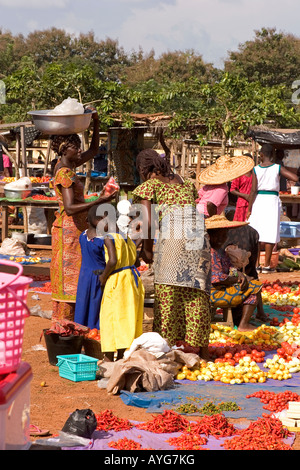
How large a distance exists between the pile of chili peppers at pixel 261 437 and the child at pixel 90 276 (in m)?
2.18

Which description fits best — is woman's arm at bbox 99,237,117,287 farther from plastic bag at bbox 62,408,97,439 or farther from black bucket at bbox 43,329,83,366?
plastic bag at bbox 62,408,97,439

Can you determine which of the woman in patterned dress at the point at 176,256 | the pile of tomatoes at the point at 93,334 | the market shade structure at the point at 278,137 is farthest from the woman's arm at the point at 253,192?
the market shade structure at the point at 278,137

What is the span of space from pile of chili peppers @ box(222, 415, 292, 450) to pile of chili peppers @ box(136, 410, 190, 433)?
38 centimetres

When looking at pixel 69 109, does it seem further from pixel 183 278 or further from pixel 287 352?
pixel 287 352

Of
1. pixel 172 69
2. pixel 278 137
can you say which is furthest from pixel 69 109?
pixel 172 69

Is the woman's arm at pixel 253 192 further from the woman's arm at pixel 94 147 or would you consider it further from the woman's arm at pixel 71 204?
the woman's arm at pixel 71 204

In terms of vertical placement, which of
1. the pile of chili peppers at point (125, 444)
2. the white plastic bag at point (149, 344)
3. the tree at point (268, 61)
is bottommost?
the pile of chili peppers at point (125, 444)

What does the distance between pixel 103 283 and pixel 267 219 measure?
5514mm

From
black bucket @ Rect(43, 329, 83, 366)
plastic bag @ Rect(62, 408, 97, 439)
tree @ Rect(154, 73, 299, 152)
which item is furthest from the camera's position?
tree @ Rect(154, 73, 299, 152)

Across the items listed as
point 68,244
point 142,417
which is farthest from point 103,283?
point 142,417

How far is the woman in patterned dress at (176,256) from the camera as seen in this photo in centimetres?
596

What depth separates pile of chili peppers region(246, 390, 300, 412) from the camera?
5039 millimetres

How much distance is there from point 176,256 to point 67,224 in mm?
1063

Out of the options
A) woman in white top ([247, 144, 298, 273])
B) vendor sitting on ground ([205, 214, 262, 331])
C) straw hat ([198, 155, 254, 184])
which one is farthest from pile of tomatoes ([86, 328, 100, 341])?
woman in white top ([247, 144, 298, 273])
